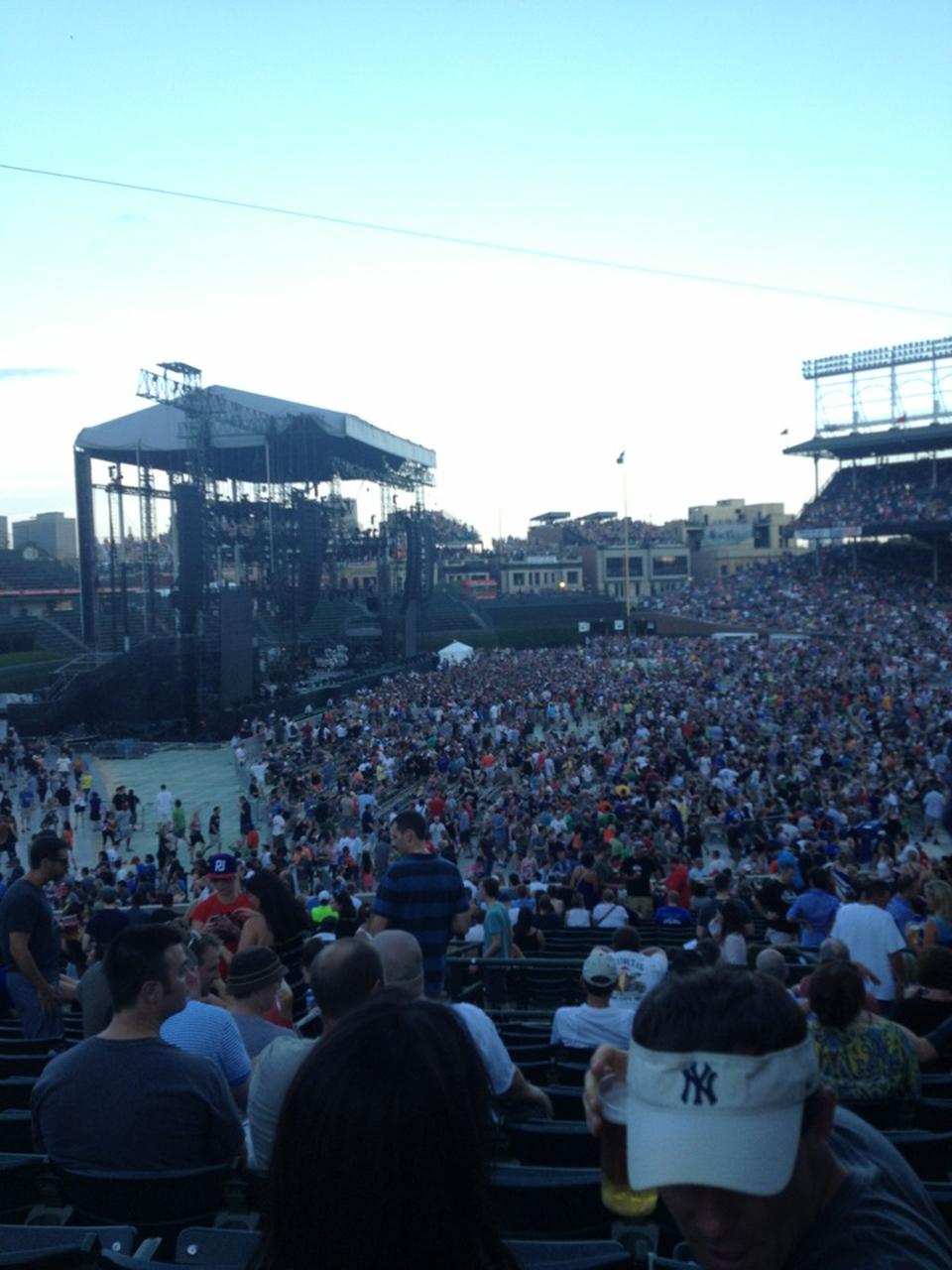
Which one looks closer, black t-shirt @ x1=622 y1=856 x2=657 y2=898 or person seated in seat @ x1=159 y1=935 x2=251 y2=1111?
person seated in seat @ x1=159 y1=935 x2=251 y2=1111

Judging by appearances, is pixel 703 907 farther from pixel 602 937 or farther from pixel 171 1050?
pixel 171 1050

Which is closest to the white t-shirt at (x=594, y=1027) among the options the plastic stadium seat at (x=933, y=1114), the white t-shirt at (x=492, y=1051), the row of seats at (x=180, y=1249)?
the white t-shirt at (x=492, y=1051)

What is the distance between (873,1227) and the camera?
1312mm

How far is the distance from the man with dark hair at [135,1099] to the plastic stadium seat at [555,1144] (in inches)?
34.6

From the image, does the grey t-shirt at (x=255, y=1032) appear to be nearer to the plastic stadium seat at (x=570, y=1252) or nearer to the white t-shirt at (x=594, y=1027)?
the white t-shirt at (x=594, y=1027)

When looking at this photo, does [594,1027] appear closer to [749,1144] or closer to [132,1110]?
[132,1110]

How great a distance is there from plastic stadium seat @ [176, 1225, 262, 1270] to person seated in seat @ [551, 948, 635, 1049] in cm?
235

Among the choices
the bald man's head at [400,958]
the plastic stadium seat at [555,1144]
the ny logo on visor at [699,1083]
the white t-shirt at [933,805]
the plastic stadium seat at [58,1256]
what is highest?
the ny logo on visor at [699,1083]

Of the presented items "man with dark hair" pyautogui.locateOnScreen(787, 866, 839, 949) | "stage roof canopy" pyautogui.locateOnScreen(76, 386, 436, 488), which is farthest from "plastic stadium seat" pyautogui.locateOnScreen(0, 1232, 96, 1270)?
"stage roof canopy" pyautogui.locateOnScreen(76, 386, 436, 488)

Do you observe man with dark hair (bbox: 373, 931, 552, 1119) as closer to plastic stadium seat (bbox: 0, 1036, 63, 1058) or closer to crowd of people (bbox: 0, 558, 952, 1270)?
crowd of people (bbox: 0, 558, 952, 1270)

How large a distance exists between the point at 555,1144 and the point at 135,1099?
127cm

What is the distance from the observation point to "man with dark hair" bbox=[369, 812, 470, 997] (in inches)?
191

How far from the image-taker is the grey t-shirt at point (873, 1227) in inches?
50.4

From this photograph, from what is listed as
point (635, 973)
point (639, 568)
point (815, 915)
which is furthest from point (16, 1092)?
point (639, 568)
